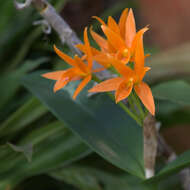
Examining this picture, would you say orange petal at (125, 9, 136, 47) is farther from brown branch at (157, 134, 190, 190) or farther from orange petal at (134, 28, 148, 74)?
brown branch at (157, 134, 190, 190)

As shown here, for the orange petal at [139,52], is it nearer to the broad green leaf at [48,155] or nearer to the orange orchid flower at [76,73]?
the orange orchid flower at [76,73]

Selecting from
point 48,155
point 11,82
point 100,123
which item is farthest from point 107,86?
point 11,82

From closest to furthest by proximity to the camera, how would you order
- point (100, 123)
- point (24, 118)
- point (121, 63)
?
point (121, 63)
point (100, 123)
point (24, 118)

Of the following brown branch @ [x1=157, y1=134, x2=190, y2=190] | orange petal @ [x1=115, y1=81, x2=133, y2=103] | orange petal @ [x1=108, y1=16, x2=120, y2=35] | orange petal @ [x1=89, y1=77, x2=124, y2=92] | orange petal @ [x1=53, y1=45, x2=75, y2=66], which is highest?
orange petal @ [x1=53, y1=45, x2=75, y2=66]

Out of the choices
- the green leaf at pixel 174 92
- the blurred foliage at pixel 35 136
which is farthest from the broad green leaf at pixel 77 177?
the green leaf at pixel 174 92

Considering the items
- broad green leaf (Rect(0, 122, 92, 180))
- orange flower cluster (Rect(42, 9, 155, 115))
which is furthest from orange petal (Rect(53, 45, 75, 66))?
broad green leaf (Rect(0, 122, 92, 180))

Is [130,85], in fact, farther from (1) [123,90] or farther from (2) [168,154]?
(2) [168,154]

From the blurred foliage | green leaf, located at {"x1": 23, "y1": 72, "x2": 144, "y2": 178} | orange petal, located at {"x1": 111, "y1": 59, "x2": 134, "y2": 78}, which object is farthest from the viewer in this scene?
the blurred foliage
